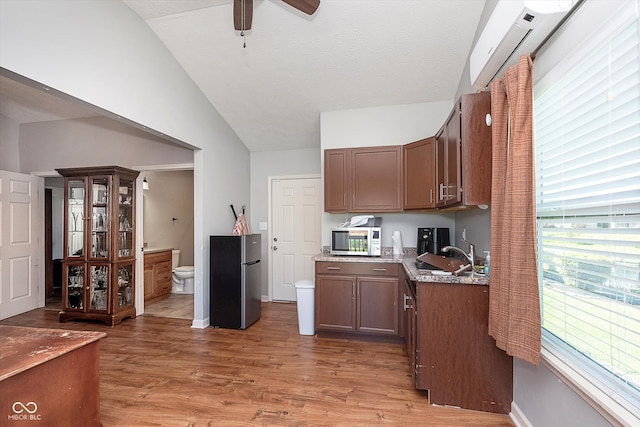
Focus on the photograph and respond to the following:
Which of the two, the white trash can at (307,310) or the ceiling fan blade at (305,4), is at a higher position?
the ceiling fan blade at (305,4)

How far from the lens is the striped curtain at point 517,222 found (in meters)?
1.44

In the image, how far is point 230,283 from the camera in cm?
344

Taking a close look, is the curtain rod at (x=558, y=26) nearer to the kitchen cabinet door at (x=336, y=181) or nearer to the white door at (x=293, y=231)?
the kitchen cabinet door at (x=336, y=181)

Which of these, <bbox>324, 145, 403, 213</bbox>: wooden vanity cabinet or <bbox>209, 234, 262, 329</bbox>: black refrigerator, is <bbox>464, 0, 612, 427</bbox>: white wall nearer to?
<bbox>324, 145, 403, 213</bbox>: wooden vanity cabinet

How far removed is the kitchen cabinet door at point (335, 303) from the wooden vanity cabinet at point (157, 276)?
2946 mm

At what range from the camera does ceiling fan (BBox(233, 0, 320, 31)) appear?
6.65ft

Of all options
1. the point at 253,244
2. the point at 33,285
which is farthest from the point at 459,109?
the point at 33,285

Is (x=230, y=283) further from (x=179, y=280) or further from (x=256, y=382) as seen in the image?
(x=179, y=280)

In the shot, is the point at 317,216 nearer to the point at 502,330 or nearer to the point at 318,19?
the point at 318,19

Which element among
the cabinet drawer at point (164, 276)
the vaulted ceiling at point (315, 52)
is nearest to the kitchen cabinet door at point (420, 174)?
the vaulted ceiling at point (315, 52)

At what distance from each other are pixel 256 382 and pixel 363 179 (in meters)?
2.26

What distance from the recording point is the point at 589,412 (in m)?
1.17

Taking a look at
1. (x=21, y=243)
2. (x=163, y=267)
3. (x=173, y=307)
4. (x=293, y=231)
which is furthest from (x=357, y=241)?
(x=21, y=243)

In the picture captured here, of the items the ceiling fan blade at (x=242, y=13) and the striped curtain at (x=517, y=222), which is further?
the ceiling fan blade at (x=242, y=13)
